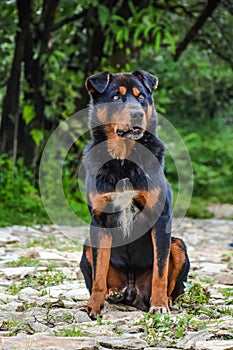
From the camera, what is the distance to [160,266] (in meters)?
3.97

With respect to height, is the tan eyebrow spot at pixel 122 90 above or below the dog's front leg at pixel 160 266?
above

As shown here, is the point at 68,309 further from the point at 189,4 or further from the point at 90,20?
the point at 189,4

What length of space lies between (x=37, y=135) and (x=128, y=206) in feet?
18.6

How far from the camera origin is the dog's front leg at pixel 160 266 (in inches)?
155

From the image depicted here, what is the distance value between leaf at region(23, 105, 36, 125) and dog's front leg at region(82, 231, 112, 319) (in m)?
5.81

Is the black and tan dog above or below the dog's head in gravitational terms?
below

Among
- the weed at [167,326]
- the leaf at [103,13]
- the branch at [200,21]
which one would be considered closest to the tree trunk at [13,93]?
the leaf at [103,13]

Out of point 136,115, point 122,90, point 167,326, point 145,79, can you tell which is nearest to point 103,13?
point 145,79

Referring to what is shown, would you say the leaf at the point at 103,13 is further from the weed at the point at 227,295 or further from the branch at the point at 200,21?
the weed at the point at 227,295

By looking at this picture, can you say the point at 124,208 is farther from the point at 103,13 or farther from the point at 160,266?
the point at 103,13

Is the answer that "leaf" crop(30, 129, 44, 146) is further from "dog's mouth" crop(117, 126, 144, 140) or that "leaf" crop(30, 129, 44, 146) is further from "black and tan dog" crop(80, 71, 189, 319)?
"dog's mouth" crop(117, 126, 144, 140)

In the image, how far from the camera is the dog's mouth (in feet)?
13.5

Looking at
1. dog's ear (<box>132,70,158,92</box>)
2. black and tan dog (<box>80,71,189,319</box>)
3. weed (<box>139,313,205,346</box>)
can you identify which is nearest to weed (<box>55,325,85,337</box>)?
weed (<box>139,313,205,346</box>)

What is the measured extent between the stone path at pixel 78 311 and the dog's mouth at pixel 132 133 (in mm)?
1075
